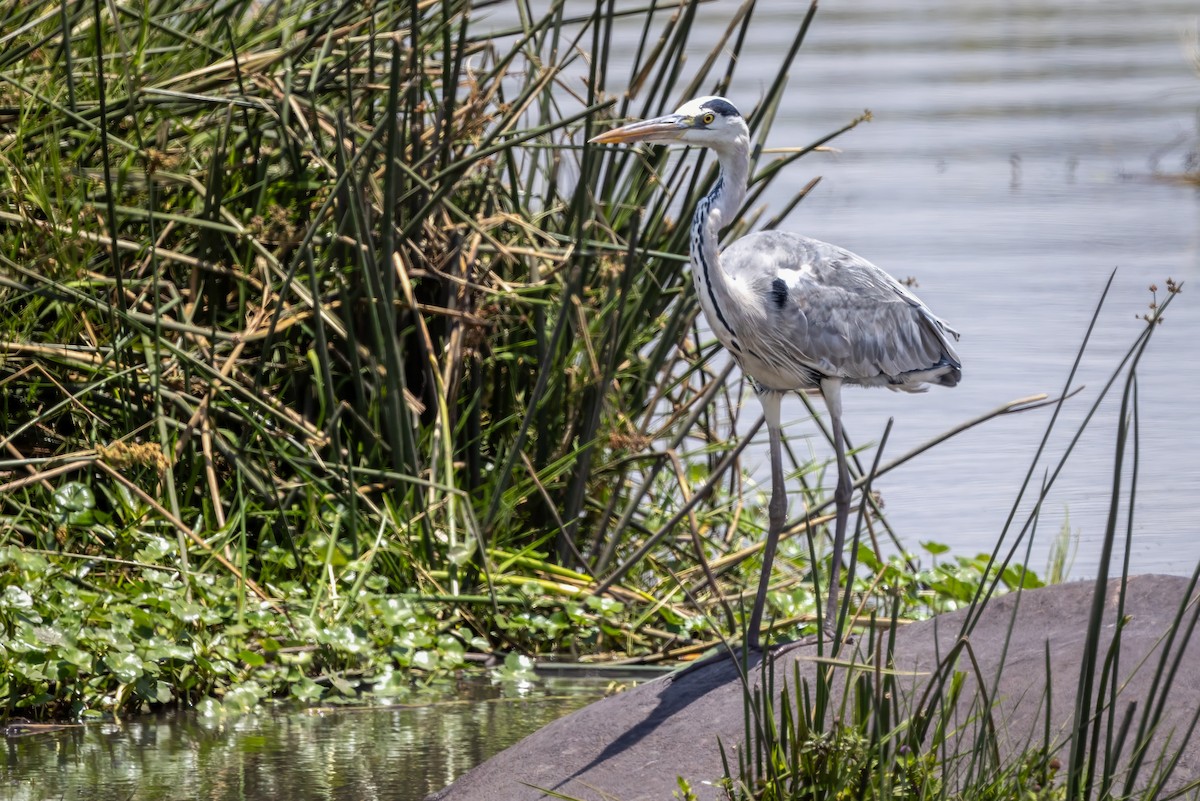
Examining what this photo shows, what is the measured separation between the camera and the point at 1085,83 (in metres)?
16.1

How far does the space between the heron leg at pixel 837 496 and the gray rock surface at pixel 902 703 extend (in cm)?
30

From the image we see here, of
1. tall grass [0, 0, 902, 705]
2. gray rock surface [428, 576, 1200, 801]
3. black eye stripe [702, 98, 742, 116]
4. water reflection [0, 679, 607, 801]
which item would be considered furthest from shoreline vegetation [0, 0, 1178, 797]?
gray rock surface [428, 576, 1200, 801]

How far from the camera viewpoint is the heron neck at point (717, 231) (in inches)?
172

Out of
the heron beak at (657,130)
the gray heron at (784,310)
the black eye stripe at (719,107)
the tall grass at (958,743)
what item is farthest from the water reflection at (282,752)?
the black eye stripe at (719,107)

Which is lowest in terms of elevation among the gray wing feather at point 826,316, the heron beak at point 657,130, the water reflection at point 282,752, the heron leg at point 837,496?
the water reflection at point 282,752

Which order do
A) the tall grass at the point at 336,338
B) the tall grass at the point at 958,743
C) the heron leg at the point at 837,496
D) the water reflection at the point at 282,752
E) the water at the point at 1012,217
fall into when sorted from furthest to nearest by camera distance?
the water at the point at 1012,217, the tall grass at the point at 336,338, the heron leg at the point at 837,496, the water reflection at the point at 282,752, the tall grass at the point at 958,743

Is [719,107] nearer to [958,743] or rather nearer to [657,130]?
[657,130]

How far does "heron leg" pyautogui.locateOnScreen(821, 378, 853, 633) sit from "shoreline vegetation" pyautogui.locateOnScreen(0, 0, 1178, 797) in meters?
0.16

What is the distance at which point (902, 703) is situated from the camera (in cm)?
343

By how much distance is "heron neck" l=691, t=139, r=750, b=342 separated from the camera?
4.37 m

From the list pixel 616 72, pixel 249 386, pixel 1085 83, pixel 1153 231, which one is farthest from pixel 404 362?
pixel 1085 83

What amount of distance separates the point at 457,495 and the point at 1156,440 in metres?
3.28

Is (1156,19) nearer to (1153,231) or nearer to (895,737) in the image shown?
(1153,231)

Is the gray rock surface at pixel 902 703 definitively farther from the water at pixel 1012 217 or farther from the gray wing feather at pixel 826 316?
the water at pixel 1012 217
